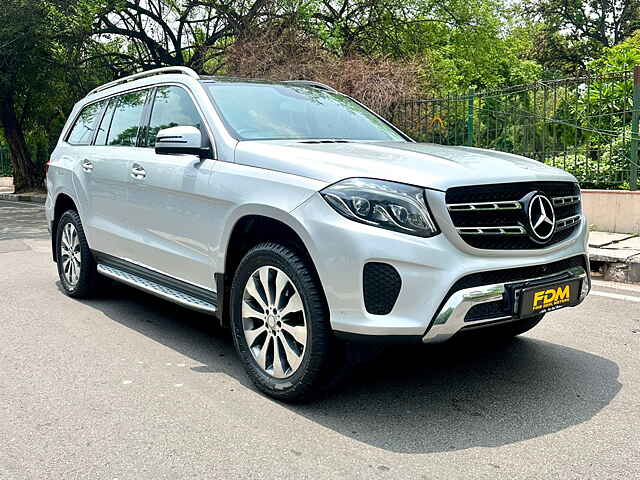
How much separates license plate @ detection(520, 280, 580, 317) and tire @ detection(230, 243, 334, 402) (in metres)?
0.95

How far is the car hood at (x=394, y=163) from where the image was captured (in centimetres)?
337

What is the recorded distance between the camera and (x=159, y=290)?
4715 mm

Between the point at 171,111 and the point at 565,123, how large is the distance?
640 cm

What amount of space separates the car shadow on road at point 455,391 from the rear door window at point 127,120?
1.45 m

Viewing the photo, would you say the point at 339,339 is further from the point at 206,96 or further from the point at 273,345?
the point at 206,96

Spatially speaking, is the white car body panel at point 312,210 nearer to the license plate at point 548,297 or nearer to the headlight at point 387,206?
the headlight at point 387,206

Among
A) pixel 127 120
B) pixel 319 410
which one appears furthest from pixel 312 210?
pixel 127 120

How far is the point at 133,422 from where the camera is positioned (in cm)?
347

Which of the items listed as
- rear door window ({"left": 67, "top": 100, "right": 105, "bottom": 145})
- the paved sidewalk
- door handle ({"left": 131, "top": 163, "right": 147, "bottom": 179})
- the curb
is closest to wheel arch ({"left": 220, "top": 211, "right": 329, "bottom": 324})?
door handle ({"left": 131, "top": 163, "right": 147, "bottom": 179})

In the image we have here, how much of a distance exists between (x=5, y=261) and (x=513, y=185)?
6618mm

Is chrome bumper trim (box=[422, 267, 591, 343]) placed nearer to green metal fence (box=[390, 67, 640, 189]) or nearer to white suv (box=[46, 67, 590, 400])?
white suv (box=[46, 67, 590, 400])

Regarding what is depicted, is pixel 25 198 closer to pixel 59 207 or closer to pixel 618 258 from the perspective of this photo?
pixel 59 207

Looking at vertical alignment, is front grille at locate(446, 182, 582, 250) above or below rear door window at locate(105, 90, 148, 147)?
below

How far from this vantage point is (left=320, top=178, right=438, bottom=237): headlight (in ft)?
10.6
